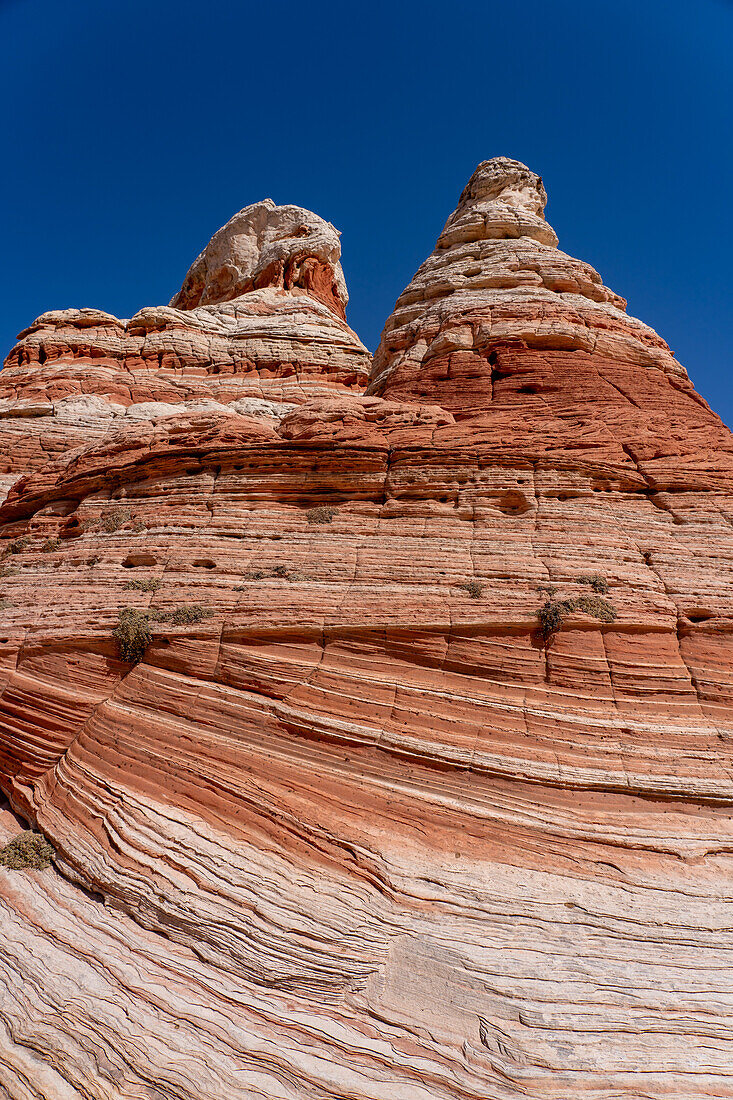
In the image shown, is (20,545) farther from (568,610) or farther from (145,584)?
(568,610)

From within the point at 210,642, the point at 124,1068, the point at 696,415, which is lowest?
the point at 124,1068

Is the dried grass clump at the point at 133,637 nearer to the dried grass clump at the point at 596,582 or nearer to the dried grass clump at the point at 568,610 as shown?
the dried grass clump at the point at 568,610

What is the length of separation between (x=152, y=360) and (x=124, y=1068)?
28847 mm

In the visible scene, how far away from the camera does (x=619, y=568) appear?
38.7 feet

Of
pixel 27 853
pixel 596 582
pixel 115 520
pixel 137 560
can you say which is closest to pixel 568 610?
pixel 596 582

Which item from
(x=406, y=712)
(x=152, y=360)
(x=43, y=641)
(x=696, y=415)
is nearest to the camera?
(x=406, y=712)

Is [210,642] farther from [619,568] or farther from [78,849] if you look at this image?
[619,568]

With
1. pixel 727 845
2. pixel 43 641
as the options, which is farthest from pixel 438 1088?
pixel 43 641

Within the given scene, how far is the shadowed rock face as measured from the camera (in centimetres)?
679

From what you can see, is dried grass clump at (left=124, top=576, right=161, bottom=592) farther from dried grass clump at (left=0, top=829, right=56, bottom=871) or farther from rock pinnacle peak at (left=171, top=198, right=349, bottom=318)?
rock pinnacle peak at (left=171, top=198, right=349, bottom=318)

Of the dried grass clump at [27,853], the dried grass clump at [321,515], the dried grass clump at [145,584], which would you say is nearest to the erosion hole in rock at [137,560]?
the dried grass clump at [145,584]

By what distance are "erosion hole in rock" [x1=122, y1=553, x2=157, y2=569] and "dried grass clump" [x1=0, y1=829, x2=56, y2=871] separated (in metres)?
5.90

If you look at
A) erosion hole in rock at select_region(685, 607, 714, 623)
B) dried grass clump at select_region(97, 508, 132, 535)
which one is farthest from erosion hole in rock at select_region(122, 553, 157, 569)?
erosion hole in rock at select_region(685, 607, 714, 623)

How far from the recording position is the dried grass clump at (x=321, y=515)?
13.6m
